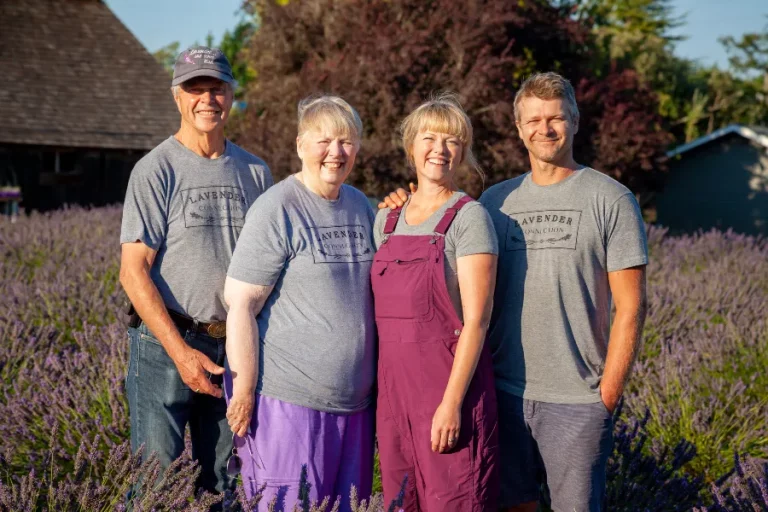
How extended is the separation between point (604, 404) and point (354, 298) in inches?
35.1

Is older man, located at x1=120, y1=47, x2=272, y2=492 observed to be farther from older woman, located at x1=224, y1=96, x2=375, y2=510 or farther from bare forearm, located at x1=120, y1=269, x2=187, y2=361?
older woman, located at x1=224, y1=96, x2=375, y2=510

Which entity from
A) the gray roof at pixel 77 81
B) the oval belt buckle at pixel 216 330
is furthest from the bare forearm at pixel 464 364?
the gray roof at pixel 77 81

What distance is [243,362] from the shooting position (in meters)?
2.56

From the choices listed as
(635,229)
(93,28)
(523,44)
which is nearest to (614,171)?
(523,44)

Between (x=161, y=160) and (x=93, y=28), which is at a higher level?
(x=93, y=28)

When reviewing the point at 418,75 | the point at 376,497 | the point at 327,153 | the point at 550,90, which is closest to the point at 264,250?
the point at 327,153

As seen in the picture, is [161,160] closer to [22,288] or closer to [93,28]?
[22,288]

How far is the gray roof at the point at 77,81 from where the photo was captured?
762 inches

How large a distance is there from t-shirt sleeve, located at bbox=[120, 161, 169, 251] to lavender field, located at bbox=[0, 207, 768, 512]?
0.74 metres

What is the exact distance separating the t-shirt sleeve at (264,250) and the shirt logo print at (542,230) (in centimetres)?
78

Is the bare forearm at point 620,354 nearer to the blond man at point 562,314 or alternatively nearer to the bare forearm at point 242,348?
the blond man at point 562,314

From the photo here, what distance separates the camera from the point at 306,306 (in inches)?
101

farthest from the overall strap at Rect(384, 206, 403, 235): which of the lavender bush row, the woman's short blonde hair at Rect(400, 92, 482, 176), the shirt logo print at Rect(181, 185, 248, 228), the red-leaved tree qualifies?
the red-leaved tree

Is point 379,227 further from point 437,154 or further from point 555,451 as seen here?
point 555,451
